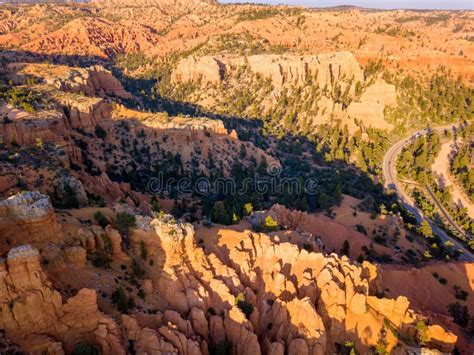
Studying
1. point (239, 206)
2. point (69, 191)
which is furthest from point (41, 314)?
point (239, 206)

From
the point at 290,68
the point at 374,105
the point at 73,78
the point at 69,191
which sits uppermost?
the point at 73,78

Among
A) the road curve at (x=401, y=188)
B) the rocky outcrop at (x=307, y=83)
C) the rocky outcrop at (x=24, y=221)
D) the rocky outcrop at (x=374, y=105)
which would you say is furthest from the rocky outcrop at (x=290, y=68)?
the rocky outcrop at (x=24, y=221)

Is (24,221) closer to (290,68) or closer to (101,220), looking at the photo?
(101,220)

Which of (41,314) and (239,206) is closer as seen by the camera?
(41,314)

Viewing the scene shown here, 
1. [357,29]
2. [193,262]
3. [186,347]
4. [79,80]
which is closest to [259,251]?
[193,262]

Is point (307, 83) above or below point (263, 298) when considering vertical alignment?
below

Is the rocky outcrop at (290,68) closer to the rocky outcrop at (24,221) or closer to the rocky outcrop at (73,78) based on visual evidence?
the rocky outcrop at (73,78)

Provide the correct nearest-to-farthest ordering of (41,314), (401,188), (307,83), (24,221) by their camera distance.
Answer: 1. (41,314)
2. (24,221)
3. (401,188)
4. (307,83)
